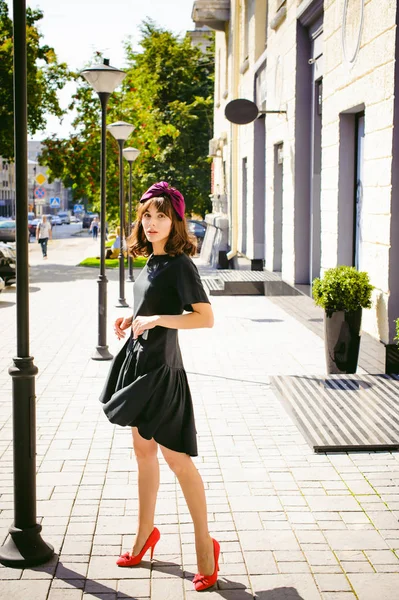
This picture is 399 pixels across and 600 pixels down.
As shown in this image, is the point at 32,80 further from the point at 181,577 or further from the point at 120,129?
the point at 181,577

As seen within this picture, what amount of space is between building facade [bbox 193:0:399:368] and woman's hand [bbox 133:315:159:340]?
5397 millimetres

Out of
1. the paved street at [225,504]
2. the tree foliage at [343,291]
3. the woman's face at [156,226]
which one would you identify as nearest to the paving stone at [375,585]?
the paved street at [225,504]

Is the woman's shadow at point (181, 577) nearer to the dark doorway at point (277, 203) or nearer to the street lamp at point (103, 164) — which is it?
the street lamp at point (103, 164)

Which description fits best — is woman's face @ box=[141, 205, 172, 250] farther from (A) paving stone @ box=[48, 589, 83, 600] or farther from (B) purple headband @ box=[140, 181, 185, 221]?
(A) paving stone @ box=[48, 589, 83, 600]

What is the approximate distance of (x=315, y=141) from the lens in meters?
15.1

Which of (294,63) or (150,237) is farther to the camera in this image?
(294,63)

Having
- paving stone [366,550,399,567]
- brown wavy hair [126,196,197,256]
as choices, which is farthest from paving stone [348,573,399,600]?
brown wavy hair [126,196,197,256]

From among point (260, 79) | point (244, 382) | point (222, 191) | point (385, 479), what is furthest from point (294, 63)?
point (222, 191)

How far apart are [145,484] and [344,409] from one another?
10.7ft

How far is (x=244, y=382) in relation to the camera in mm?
8914

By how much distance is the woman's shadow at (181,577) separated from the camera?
4.02 meters

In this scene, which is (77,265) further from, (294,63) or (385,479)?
(385,479)

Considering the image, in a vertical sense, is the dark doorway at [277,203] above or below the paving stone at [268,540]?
above

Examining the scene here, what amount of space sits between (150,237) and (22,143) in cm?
81
